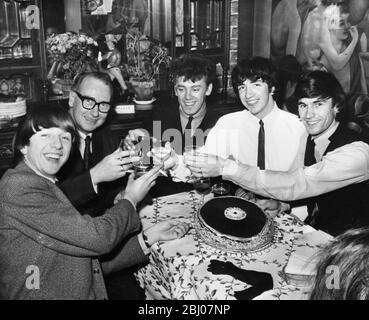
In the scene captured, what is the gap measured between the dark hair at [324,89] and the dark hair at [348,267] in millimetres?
900

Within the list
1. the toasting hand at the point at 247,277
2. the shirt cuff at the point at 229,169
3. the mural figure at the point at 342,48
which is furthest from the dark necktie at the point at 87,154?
the mural figure at the point at 342,48

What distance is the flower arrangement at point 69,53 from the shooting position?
2.33 metres

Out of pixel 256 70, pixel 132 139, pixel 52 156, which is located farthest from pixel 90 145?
pixel 256 70

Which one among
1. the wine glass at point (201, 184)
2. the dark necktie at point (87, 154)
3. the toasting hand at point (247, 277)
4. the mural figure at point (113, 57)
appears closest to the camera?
the toasting hand at point (247, 277)

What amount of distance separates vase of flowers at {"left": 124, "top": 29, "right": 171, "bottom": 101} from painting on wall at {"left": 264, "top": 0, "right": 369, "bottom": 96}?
2.48ft

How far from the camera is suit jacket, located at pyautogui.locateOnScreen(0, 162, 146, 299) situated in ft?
3.56

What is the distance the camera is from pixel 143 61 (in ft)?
8.63

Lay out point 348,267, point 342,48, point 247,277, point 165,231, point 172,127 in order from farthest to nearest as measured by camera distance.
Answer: point 172,127, point 342,48, point 165,231, point 247,277, point 348,267

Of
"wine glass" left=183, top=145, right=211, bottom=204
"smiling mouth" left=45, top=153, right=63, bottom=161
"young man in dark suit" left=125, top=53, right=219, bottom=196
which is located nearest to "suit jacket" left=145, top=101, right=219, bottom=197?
"young man in dark suit" left=125, top=53, right=219, bottom=196

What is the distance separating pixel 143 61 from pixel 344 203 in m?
1.58

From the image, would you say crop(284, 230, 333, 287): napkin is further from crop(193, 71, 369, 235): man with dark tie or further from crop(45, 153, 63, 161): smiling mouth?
crop(45, 153, 63, 161): smiling mouth

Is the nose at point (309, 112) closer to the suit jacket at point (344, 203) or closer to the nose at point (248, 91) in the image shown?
the suit jacket at point (344, 203)

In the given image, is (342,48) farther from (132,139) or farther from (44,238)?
(44,238)
